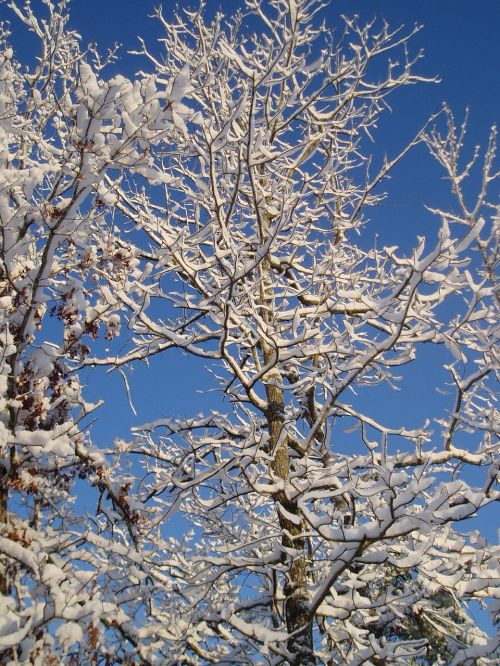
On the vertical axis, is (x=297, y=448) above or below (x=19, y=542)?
above

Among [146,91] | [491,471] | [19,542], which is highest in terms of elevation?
[146,91]

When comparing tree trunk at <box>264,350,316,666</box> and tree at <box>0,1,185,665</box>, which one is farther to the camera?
tree trunk at <box>264,350,316,666</box>

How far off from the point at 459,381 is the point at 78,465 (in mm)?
2770

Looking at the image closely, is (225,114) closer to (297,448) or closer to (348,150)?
(348,150)

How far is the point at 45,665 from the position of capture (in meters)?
2.63

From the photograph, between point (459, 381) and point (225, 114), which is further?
point (225, 114)

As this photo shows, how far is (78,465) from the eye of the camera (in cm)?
380

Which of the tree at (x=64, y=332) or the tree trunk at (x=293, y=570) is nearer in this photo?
the tree at (x=64, y=332)

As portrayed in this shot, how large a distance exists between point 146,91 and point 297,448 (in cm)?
320

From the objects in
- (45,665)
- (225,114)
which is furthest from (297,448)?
(225,114)

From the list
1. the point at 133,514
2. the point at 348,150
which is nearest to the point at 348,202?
the point at 348,150

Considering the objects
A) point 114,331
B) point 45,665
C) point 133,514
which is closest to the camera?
point 45,665

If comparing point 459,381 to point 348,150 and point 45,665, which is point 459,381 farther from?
point 348,150

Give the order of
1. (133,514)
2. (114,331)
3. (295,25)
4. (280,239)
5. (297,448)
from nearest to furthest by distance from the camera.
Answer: (114,331) < (133,514) < (297,448) < (295,25) < (280,239)
